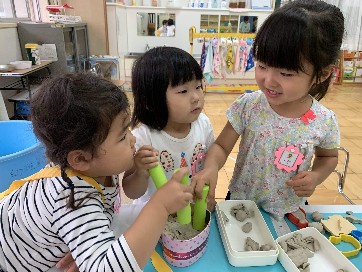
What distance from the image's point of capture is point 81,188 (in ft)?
1.73

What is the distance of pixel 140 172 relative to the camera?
27.4 inches

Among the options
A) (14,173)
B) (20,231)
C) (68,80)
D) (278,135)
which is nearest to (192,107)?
(278,135)

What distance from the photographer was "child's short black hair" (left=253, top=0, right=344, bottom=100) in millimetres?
628

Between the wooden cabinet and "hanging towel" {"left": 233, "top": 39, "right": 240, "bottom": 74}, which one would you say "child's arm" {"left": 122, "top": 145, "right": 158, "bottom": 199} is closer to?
"hanging towel" {"left": 233, "top": 39, "right": 240, "bottom": 74}

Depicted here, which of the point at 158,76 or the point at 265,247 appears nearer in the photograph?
the point at 265,247

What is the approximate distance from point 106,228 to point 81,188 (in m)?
0.08

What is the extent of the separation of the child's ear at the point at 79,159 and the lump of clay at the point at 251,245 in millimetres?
370

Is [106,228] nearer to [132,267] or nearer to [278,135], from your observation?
[132,267]

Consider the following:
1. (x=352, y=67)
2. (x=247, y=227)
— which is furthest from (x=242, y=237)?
(x=352, y=67)

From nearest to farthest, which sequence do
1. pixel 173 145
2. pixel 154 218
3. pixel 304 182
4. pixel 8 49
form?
1. pixel 154 218
2. pixel 304 182
3. pixel 173 145
4. pixel 8 49

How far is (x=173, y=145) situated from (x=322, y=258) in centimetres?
44

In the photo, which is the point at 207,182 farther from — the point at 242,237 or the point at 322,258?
the point at 322,258

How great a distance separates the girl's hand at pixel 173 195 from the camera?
0.52 metres

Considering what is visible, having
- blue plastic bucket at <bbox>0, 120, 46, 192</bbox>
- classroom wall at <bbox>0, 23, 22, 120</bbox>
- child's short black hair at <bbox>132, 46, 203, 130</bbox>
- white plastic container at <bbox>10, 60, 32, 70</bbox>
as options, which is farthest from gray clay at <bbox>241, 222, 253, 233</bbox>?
classroom wall at <bbox>0, 23, 22, 120</bbox>
